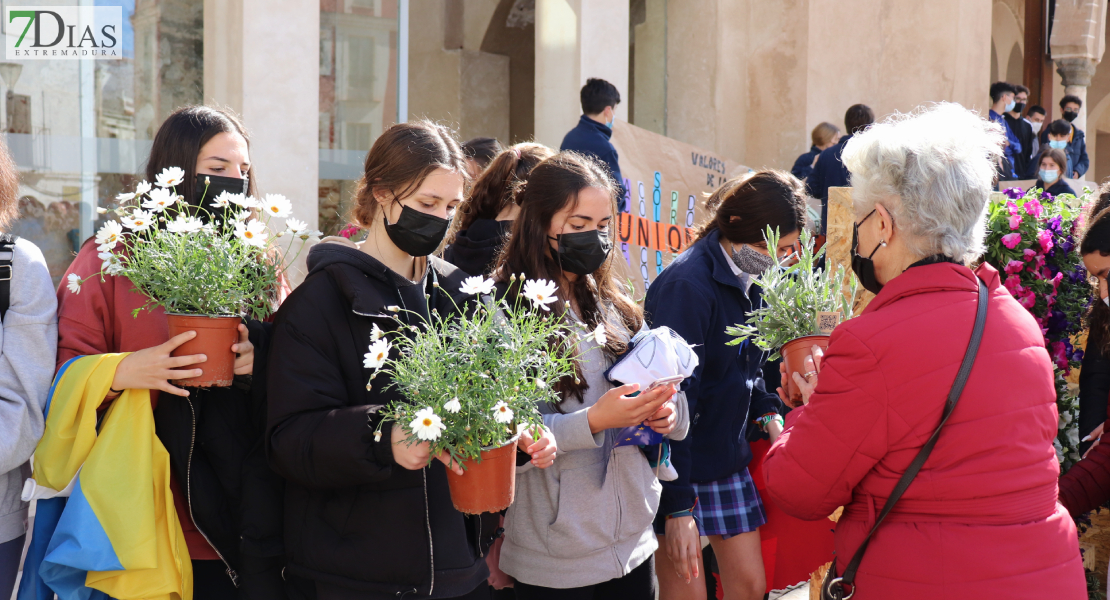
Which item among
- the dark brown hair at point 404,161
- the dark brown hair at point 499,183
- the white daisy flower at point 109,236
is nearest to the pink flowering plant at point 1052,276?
the dark brown hair at point 499,183

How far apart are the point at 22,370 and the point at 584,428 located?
138cm

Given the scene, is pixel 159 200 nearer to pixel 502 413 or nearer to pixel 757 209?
pixel 502 413

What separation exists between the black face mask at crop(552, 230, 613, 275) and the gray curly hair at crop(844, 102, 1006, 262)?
820 mm

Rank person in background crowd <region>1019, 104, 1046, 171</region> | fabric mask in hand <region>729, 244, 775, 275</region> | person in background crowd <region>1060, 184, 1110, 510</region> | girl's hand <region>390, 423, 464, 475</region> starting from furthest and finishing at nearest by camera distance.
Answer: person in background crowd <region>1019, 104, 1046, 171</region>
fabric mask in hand <region>729, 244, 775, 275</region>
person in background crowd <region>1060, 184, 1110, 510</region>
girl's hand <region>390, 423, 464, 475</region>

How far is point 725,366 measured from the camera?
3.18 meters

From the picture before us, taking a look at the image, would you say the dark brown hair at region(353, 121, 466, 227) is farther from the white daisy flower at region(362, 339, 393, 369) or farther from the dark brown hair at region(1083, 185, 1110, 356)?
the dark brown hair at region(1083, 185, 1110, 356)

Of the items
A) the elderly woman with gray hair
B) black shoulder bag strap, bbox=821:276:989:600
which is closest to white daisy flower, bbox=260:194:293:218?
the elderly woman with gray hair

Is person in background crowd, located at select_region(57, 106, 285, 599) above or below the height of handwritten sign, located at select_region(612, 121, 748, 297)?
below

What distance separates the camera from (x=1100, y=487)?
2.98 meters

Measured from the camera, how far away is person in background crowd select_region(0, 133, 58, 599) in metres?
2.21

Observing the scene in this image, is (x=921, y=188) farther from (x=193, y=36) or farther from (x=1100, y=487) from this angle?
(x=193, y=36)

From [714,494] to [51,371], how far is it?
2.09 m

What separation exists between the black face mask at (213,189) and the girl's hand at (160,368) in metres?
0.46

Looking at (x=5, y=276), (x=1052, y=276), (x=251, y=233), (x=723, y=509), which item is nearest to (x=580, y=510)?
(x=723, y=509)
